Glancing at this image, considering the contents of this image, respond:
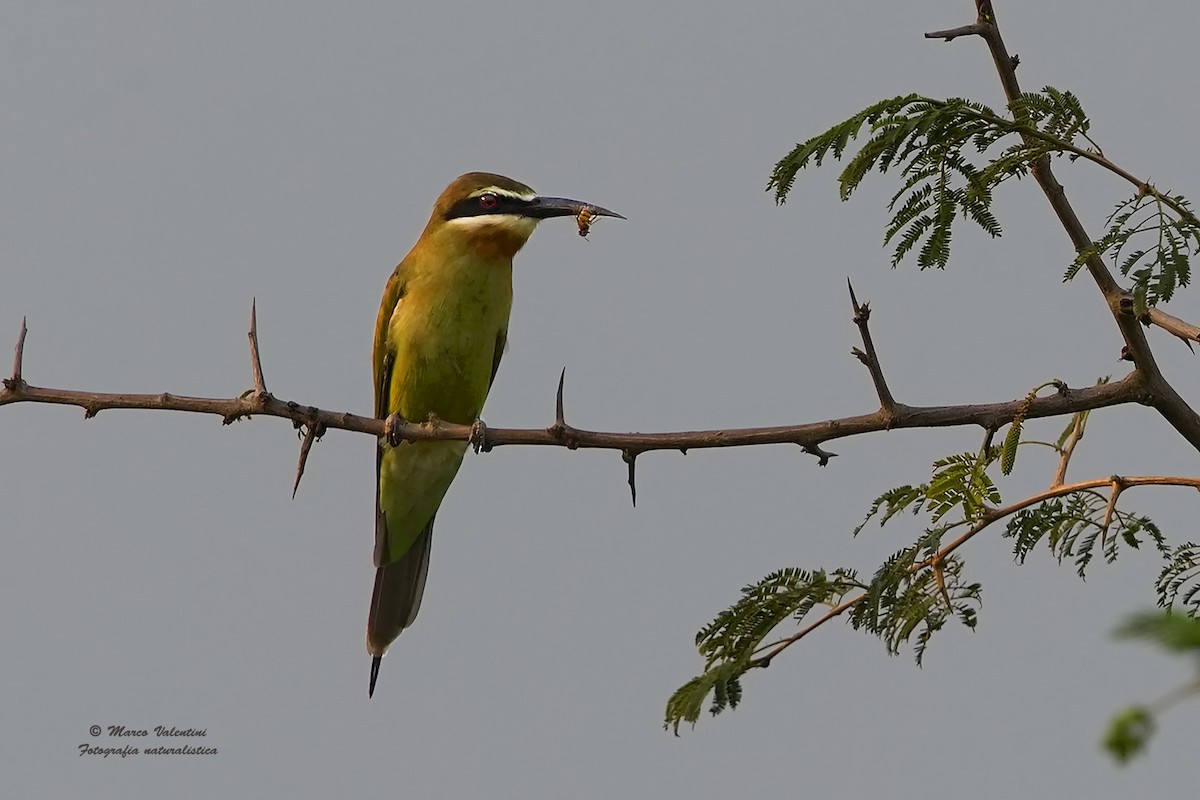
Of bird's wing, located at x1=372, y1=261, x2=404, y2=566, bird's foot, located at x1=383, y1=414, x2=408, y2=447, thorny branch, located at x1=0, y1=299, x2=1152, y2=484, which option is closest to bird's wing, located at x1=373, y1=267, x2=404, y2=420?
bird's wing, located at x1=372, y1=261, x2=404, y2=566

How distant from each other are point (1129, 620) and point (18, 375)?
3.56 metres

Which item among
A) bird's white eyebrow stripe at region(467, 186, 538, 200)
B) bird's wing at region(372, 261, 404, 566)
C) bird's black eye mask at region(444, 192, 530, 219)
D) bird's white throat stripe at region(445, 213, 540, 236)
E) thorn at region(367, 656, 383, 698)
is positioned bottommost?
thorn at region(367, 656, 383, 698)

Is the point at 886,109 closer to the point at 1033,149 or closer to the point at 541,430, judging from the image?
the point at 1033,149

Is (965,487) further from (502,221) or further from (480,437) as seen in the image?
(502,221)

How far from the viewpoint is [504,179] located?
676 cm

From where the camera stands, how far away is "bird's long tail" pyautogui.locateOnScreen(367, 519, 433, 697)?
6797 millimetres

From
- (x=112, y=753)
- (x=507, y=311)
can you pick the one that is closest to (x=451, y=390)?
(x=507, y=311)

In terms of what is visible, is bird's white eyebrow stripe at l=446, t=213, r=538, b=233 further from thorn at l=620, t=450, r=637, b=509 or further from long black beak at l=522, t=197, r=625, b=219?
thorn at l=620, t=450, r=637, b=509

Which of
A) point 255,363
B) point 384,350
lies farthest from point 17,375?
point 384,350

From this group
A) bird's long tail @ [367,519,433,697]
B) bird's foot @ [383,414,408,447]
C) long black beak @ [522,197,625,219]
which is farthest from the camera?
bird's long tail @ [367,519,433,697]

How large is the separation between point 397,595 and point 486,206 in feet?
6.57

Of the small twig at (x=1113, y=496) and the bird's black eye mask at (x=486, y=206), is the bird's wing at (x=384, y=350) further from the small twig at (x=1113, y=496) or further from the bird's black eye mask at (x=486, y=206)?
the small twig at (x=1113, y=496)

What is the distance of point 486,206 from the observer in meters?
6.67

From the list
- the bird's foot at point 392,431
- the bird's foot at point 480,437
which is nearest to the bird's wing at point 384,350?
the bird's foot at point 392,431
